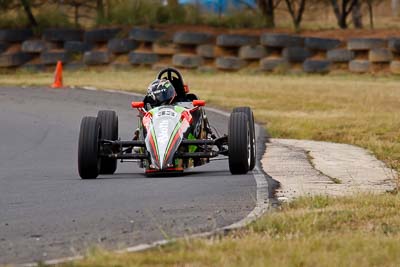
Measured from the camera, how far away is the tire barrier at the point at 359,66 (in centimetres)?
3391

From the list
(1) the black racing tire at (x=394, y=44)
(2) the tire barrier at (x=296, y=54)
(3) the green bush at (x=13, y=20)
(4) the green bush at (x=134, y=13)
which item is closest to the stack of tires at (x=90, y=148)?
(1) the black racing tire at (x=394, y=44)

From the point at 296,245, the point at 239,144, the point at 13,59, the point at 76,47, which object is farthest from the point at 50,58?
the point at 296,245

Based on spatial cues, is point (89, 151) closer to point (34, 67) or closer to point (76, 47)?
point (34, 67)

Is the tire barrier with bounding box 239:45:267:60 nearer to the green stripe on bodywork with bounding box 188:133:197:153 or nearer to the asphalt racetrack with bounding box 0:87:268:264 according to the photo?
A: the asphalt racetrack with bounding box 0:87:268:264

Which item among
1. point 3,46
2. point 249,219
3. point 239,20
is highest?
point 249,219

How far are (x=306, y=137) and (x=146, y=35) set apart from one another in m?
18.0

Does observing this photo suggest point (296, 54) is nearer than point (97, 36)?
Yes

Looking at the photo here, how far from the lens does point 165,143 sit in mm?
13438

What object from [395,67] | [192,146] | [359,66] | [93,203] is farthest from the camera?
[359,66]

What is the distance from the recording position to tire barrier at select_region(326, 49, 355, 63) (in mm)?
34312

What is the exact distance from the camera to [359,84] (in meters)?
31.1

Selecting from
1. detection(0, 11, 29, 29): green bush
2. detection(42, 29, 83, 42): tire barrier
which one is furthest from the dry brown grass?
detection(0, 11, 29, 29): green bush

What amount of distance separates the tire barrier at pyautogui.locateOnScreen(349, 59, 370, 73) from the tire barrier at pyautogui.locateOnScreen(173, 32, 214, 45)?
4.84 m

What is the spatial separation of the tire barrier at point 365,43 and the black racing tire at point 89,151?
821 inches
